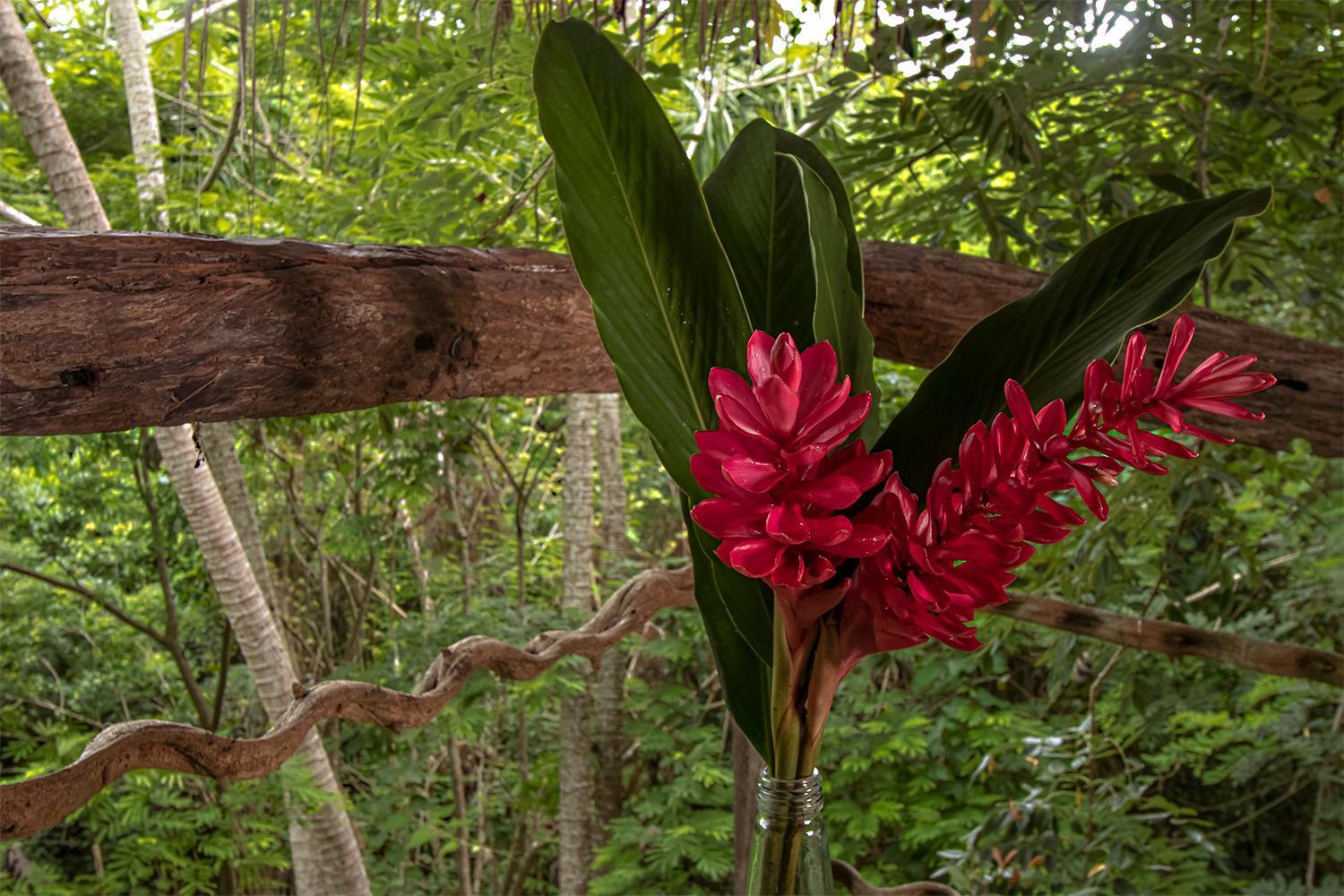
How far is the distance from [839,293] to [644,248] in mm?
84

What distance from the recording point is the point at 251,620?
1.57 meters

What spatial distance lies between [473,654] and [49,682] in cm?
272

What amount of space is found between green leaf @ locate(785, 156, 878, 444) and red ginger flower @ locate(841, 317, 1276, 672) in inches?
4.3

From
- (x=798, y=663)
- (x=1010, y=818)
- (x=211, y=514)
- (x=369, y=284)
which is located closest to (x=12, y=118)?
(x=211, y=514)

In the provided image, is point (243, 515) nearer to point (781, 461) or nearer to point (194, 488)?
point (194, 488)

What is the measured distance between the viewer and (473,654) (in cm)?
72

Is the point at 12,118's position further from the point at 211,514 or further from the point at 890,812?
the point at 890,812

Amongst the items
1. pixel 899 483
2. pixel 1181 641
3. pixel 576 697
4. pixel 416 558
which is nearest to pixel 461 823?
pixel 576 697

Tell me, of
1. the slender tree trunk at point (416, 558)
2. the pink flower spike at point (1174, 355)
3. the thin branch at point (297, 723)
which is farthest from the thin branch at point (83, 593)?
the pink flower spike at point (1174, 355)

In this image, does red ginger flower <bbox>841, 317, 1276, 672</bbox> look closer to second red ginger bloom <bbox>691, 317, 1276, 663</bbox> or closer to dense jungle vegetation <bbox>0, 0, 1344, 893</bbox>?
second red ginger bloom <bbox>691, 317, 1276, 663</bbox>

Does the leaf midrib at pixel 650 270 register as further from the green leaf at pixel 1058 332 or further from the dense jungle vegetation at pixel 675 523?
the dense jungle vegetation at pixel 675 523

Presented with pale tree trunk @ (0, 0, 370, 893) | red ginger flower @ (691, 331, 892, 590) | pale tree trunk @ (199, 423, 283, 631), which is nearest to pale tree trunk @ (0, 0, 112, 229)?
pale tree trunk @ (0, 0, 370, 893)

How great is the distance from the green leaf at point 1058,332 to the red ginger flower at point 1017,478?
0.09 meters

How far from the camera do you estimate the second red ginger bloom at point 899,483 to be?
281 millimetres
